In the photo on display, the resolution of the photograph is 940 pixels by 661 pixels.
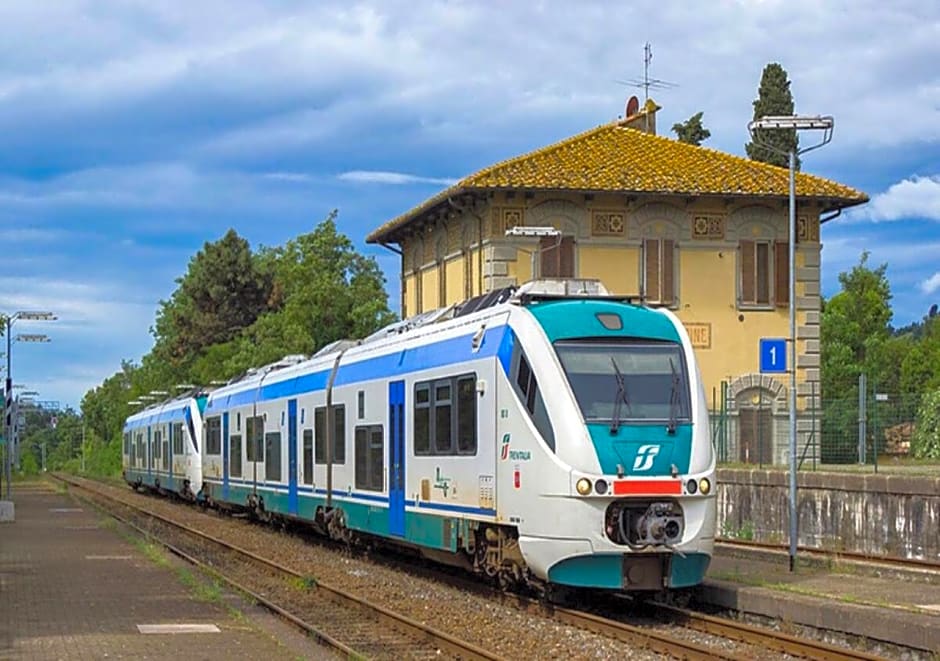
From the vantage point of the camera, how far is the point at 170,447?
149 ft

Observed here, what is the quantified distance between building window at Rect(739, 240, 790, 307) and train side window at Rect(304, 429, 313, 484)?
16136 mm

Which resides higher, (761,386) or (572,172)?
(572,172)

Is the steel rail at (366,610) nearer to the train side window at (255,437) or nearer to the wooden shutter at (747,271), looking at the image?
the train side window at (255,437)

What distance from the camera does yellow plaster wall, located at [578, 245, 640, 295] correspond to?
36.9m

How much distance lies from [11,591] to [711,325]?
22.9m

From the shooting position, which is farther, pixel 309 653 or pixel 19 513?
pixel 19 513

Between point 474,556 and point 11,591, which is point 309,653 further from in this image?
point 11,591

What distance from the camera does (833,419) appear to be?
2500 cm

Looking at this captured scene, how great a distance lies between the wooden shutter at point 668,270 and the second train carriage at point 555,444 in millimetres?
18596

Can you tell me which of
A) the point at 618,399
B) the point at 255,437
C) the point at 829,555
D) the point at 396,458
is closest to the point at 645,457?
the point at 618,399

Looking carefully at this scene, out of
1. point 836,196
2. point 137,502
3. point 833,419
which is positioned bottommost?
point 137,502

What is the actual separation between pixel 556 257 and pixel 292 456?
Result: 39.3 feet

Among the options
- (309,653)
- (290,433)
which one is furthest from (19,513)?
(309,653)

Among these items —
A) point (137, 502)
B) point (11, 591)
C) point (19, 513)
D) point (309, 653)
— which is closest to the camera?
point (309, 653)
